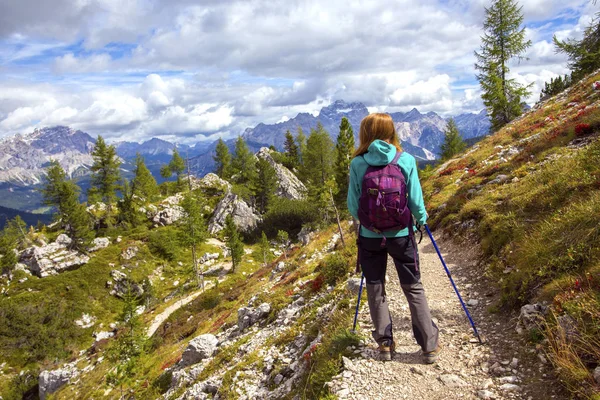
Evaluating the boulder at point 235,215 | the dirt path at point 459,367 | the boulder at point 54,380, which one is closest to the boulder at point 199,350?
the dirt path at point 459,367

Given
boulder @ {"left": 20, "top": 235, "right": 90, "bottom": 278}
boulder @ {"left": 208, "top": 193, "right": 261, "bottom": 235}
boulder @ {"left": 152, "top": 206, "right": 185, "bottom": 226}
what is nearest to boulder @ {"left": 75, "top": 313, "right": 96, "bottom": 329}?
boulder @ {"left": 20, "top": 235, "right": 90, "bottom": 278}

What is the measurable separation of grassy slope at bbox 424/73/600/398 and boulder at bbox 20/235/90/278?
6200cm

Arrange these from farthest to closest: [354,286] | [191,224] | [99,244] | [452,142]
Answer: [452,142]
[99,244]
[191,224]
[354,286]

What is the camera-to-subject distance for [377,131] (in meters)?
5.01

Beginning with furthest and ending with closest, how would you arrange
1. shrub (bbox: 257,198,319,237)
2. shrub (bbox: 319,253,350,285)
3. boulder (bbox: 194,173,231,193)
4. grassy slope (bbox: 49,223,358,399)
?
1. boulder (bbox: 194,173,231,193)
2. shrub (bbox: 257,198,319,237)
3. shrub (bbox: 319,253,350,285)
4. grassy slope (bbox: 49,223,358,399)

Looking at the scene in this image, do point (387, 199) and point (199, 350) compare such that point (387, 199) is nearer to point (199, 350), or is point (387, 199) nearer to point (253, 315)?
point (253, 315)

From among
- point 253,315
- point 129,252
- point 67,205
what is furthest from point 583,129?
point 67,205

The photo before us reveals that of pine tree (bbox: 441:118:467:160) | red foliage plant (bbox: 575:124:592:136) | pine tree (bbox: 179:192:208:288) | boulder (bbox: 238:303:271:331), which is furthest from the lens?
pine tree (bbox: 441:118:467:160)

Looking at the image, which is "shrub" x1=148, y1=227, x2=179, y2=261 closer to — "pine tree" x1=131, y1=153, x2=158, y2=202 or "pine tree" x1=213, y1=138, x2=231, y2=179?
"pine tree" x1=131, y1=153, x2=158, y2=202

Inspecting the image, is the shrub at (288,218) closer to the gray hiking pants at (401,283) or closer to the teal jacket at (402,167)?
the gray hiking pants at (401,283)

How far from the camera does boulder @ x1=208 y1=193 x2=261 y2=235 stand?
70.1 metres

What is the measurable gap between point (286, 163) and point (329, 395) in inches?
3575

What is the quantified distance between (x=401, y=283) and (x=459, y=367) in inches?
60.1

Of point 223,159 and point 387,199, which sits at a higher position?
point 223,159
